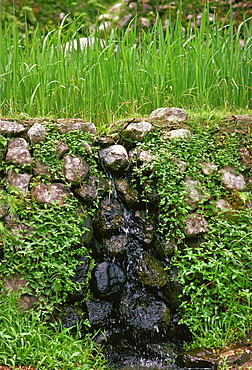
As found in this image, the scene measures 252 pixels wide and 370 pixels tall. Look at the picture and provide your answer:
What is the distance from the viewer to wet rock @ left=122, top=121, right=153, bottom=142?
384 centimetres

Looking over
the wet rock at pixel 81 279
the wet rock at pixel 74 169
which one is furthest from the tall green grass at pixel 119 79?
the wet rock at pixel 81 279

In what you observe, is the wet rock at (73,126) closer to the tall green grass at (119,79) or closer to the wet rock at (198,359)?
the tall green grass at (119,79)

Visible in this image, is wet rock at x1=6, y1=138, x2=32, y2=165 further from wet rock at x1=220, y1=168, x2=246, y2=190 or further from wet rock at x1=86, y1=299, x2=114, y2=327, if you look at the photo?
wet rock at x1=220, y1=168, x2=246, y2=190

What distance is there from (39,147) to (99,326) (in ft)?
5.36

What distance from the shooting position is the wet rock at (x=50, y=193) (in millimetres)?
3422

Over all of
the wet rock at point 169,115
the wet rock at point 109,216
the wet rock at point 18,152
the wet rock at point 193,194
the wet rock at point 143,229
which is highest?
the wet rock at point 169,115

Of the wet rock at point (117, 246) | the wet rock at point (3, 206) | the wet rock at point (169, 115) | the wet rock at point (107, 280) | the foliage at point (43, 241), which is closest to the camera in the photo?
the foliage at point (43, 241)

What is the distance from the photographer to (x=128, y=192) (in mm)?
3713

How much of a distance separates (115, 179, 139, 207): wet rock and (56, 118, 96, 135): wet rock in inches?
21.8

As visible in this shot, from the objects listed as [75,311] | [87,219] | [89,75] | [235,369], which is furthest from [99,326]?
[89,75]

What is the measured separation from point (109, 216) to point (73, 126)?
2.97 ft

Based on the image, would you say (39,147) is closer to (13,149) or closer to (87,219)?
(13,149)

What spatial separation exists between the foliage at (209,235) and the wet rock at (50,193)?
72 cm

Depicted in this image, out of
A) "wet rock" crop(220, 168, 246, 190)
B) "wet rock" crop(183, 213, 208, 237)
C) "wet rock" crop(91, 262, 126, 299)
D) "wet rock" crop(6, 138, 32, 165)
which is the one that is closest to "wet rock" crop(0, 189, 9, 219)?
"wet rock" crop(6, 138, 32, 165)
